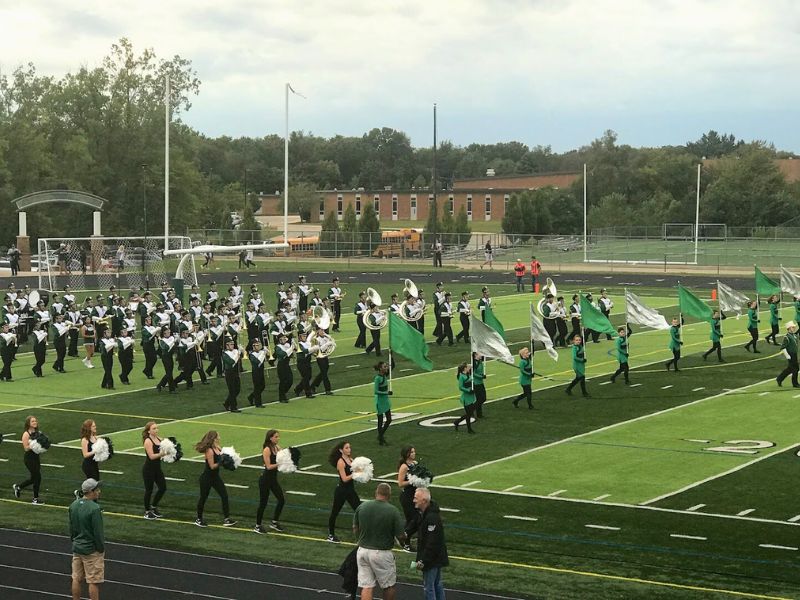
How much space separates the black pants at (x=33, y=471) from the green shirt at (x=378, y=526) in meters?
7.83

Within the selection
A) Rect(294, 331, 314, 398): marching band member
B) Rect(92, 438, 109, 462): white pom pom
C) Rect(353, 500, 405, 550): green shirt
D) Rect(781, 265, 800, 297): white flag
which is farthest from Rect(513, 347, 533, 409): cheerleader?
Rect(781, 265, 800, 297): white flag

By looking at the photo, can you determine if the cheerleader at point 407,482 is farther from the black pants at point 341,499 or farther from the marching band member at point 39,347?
the marching band member at point 39,347

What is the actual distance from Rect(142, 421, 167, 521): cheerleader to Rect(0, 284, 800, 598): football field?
265mm

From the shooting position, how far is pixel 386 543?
40.4 feet

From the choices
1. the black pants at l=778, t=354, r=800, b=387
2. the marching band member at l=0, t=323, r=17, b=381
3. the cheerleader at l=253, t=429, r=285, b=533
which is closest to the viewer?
the cheerleader at l=253, t=429, r=285, b=533

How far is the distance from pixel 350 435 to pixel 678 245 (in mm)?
57242

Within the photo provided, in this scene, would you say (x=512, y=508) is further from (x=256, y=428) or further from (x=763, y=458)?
(x=256, y=428)

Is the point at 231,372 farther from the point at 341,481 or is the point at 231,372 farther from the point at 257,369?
the point at 341,481

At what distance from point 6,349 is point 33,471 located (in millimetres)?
13016

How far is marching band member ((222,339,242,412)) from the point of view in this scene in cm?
2602

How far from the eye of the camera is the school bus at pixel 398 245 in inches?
3036

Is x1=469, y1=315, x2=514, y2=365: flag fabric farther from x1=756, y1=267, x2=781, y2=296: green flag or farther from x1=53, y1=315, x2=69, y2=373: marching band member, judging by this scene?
x1=756, y1=267, x2=781, y2=296: green flag

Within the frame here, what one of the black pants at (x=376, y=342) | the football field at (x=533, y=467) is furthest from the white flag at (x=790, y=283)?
the black pants at (x=376, y=342)

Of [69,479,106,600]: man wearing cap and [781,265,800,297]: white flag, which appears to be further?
[781,265,800,297]: white flag
